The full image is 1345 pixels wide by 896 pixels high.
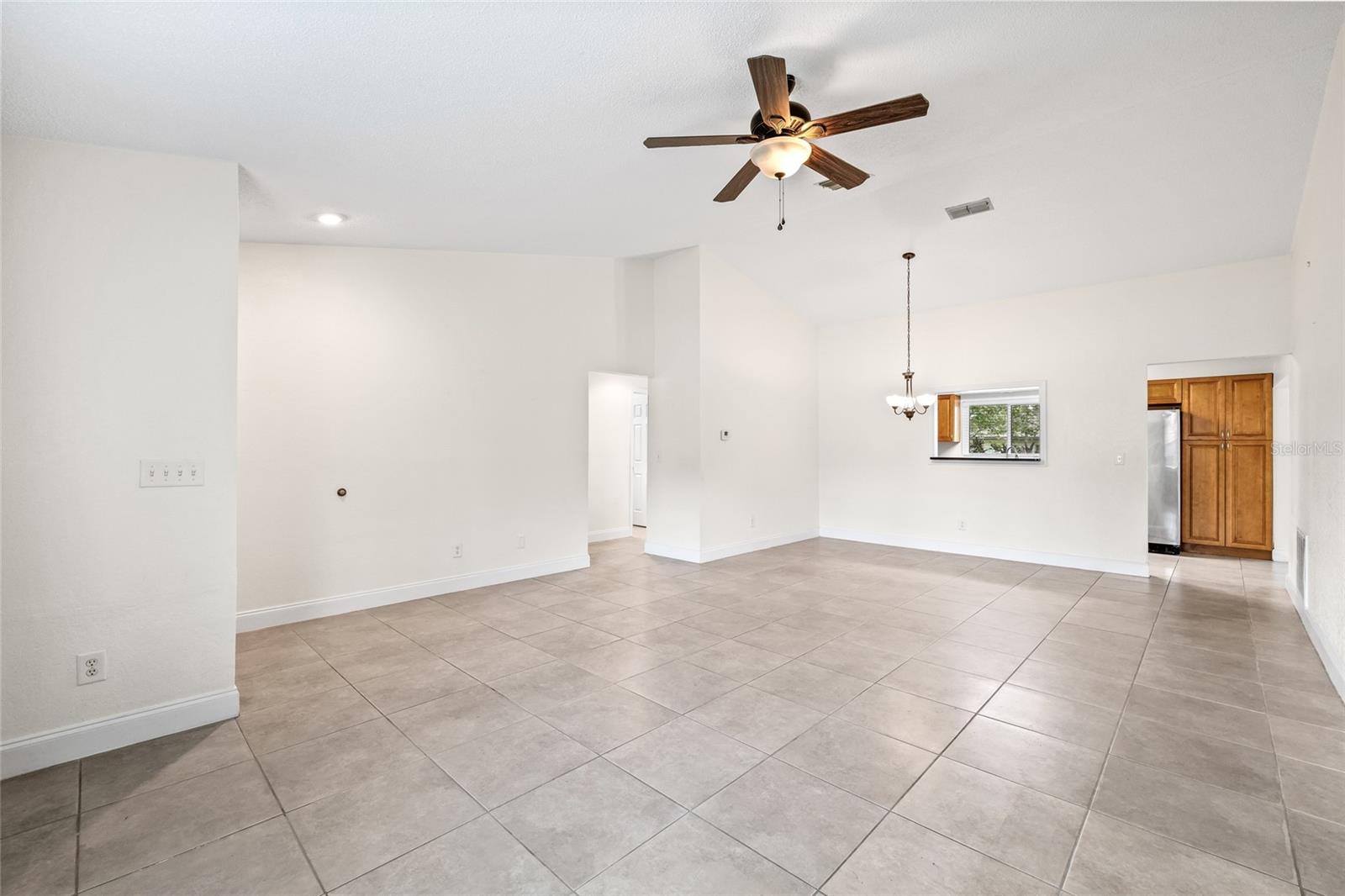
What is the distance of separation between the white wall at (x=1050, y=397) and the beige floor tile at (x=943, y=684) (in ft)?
12.1

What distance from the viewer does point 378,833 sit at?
6.61 feet

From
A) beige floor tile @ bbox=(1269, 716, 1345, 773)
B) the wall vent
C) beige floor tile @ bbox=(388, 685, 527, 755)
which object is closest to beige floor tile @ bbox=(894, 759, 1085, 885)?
beige floor tile @ bbox=(1269, 716, 1345, 773)

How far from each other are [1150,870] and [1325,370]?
131 inches

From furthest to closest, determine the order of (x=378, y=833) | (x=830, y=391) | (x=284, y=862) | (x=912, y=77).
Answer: (x=830, y=391), (x=912, y=77), (x=378, y=833), (x=284, y=862)

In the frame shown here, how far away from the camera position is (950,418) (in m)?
6.89

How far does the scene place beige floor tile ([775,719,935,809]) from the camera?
227 centimetres

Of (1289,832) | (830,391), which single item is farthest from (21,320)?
(830,391)

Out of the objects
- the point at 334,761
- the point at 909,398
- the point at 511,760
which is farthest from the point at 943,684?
the point at 909,398

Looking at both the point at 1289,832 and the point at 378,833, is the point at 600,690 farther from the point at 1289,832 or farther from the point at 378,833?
the point at 1289,832

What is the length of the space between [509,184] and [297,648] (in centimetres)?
324

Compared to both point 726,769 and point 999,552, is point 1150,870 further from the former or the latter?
point 999,552

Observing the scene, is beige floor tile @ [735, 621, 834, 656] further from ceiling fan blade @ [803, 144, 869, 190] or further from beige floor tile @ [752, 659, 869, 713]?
ceiling fan blade @ [803, 144, 869, 190]

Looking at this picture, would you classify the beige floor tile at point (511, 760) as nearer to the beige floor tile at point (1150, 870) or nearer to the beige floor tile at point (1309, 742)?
the beige floor tile at point (1150, 870)

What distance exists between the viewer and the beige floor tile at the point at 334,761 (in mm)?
2283
